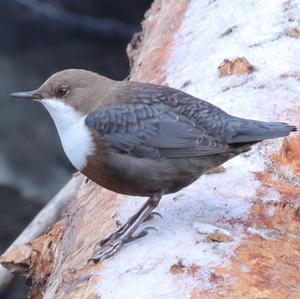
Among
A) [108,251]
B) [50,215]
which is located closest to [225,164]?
[108,251]

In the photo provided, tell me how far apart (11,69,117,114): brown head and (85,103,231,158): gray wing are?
62 mm

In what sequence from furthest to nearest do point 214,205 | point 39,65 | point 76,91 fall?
point 39,65 → point 76,91 → point 214,205

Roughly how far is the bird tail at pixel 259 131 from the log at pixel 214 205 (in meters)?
0.15

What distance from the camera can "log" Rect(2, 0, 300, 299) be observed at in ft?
8.48

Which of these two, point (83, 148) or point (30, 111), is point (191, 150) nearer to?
point (83, 148)

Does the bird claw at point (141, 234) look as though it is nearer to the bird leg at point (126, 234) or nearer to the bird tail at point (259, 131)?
the bird leg at point (126, 234)

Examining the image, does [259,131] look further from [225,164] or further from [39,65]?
[39,65]

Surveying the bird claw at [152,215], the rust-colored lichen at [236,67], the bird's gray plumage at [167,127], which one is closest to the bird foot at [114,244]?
the bird claw at [152,215]

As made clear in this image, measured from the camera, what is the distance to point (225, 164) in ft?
10.5

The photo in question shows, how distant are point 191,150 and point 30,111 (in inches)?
179

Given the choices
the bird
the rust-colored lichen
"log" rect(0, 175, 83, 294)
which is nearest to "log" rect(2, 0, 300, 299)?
the rust-colored lichen

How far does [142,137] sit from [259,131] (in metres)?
0.40

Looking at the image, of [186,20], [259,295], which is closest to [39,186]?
[186,20]

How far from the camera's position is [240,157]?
3.19 m
